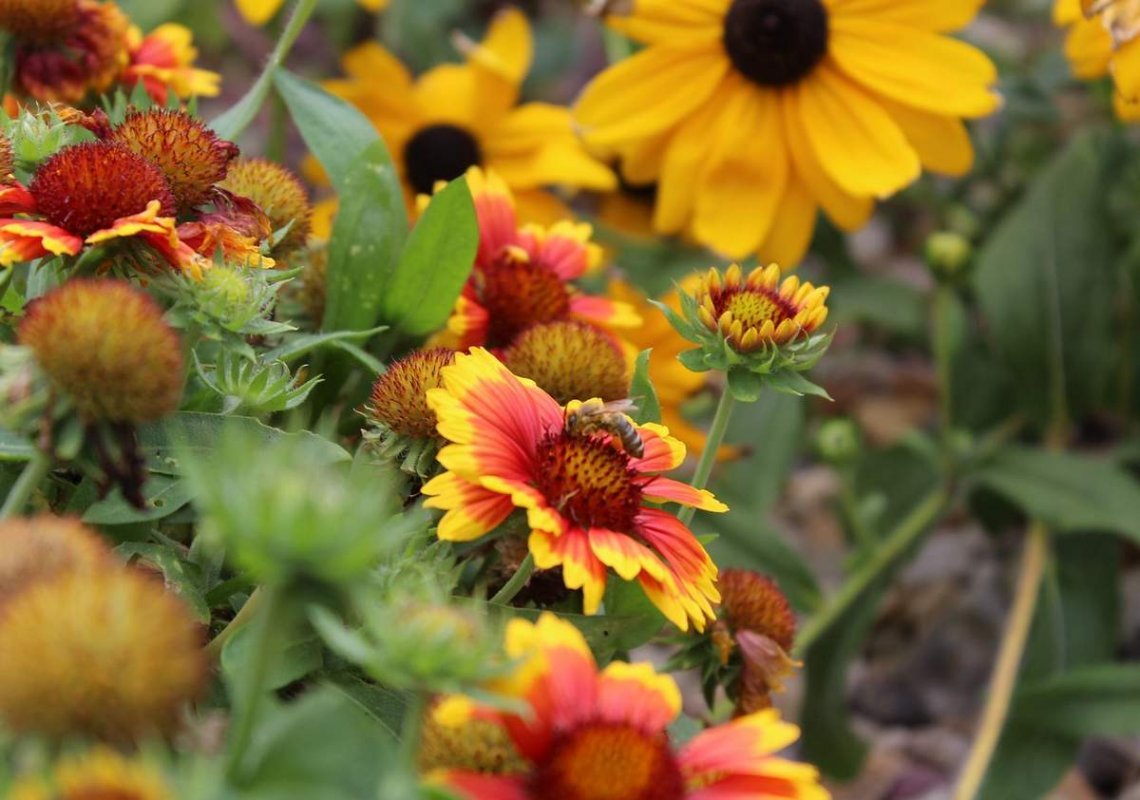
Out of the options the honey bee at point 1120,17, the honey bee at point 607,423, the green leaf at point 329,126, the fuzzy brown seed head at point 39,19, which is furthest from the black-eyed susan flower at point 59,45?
the honey bee at point 1120,17

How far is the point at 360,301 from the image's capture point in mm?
957

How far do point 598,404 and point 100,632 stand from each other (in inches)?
12.8

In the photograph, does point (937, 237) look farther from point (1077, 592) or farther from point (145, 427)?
point (145, 427)

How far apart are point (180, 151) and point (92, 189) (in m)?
0.08

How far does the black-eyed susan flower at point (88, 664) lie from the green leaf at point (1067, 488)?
1056 mm

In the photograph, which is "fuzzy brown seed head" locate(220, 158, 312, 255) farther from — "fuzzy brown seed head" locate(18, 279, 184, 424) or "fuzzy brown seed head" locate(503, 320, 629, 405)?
"fuzzy brown seed head" locate(18, 279, 184, 424)

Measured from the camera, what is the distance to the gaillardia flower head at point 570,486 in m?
0.68

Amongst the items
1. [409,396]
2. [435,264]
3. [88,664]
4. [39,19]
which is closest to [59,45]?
[39,19]

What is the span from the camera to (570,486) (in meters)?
0.73

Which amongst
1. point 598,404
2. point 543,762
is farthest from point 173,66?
point 543,762

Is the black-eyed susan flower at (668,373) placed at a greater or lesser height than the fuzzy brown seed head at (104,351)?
lesser

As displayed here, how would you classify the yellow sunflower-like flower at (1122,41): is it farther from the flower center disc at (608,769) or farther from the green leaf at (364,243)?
the flower center disc at (608,769)

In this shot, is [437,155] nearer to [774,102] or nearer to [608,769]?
[774,102]

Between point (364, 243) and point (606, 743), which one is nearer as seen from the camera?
point (606, 743)
